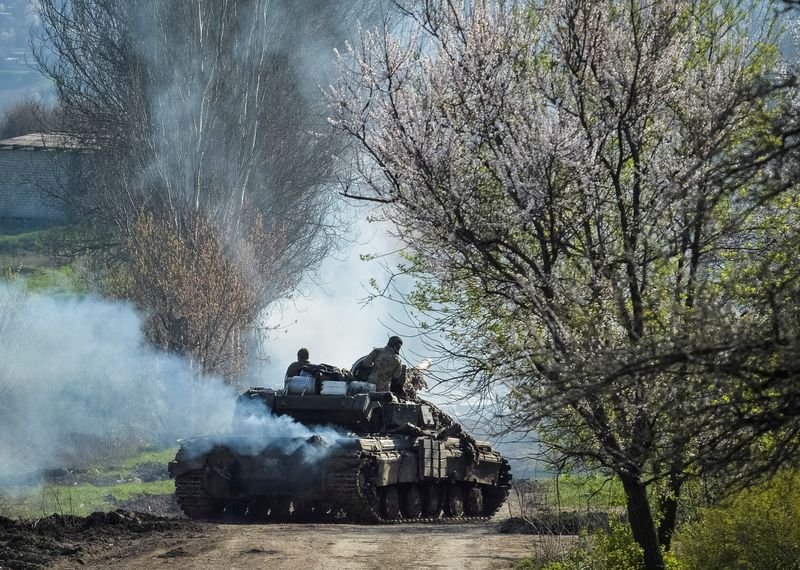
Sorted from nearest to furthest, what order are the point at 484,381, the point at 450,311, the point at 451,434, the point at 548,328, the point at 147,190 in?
the point at 548,328, the point at 484,381, the point at 450,311, the point at 451,434, the point at 147,190

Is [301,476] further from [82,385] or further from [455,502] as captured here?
[82,385]

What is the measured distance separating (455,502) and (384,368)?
3280 mm

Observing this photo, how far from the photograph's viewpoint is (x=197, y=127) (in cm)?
4138

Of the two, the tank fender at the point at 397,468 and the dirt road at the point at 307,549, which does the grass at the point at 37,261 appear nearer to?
the tank fender at the point at 397,468

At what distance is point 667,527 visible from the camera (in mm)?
12688

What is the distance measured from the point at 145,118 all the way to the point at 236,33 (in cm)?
577

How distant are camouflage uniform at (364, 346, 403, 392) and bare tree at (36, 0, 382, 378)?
1261 centimetres

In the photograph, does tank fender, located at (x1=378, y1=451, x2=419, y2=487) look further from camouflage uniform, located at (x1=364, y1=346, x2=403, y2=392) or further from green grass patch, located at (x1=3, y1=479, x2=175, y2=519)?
green grass patch, located at (x1=3, y1=479, x2=175, y2=519)

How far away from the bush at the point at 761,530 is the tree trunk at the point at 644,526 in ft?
1.87

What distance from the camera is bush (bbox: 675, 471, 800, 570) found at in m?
9.96

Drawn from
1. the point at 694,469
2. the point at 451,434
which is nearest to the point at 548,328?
the point at 694,469

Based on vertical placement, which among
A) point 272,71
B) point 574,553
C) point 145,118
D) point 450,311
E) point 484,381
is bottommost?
point 574,553

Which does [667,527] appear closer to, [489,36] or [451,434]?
[489,36]

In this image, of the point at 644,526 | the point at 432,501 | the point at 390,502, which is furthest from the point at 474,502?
the point at 644,526
